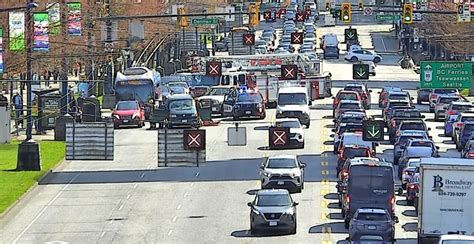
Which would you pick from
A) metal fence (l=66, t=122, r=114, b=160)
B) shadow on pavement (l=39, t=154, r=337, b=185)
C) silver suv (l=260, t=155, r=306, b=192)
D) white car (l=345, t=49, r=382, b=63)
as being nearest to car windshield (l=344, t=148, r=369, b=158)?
shadow on pavement (l=39, t=154, r=337, b=185)

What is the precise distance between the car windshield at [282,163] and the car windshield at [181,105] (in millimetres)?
21918

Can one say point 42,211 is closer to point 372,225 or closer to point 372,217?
point 372,217

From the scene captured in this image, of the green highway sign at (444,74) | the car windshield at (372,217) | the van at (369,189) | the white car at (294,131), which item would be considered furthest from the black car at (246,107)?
the car windshield at (372,217)

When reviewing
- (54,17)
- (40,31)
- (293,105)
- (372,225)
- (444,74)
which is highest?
(54,17)

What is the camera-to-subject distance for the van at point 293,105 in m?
79.6

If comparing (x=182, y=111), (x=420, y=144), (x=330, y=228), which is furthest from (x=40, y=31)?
(x=182, y=111)

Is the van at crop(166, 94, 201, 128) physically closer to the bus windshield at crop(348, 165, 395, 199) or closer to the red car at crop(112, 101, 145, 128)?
the red car at crop(112, 101, 145, 128)

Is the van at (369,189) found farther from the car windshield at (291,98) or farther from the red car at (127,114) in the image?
the red car at (127,114)

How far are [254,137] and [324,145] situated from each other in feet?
15.4

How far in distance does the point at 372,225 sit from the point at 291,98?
37329mm

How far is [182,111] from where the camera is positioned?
7981cm

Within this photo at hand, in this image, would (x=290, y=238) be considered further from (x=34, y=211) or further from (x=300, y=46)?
(x=300, y=46)

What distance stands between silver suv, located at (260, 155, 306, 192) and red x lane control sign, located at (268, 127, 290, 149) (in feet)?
30.8

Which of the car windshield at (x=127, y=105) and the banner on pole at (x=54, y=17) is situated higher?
the banner on pole at (x=54, y=17)
